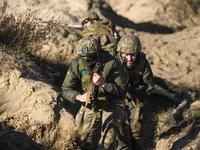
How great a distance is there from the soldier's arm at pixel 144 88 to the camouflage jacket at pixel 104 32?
200 cm

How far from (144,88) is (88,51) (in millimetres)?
1593

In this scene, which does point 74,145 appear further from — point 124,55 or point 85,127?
point 124,55

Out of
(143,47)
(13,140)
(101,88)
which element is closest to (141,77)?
(101,88)

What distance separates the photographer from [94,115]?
315 centimetres

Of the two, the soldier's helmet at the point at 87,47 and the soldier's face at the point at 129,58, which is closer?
the soldier's helmet at the point at 87,47

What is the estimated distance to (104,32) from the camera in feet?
20.2

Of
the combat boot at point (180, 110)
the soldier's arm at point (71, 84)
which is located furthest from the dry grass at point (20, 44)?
the combat boot at point (180, 110)

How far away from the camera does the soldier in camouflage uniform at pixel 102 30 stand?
6059 millimetres

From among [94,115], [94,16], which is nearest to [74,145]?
[94,115]

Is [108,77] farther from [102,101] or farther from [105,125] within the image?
[105,125]

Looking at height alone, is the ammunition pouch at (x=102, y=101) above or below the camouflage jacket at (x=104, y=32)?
below

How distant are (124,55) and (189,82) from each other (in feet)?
13.2

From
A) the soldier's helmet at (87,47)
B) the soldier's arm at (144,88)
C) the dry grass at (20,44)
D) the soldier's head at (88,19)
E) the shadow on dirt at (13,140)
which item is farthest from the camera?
the soldier's head at (88,19)

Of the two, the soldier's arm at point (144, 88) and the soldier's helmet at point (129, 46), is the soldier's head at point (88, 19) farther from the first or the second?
the soldier's arm at point (144, 88)
